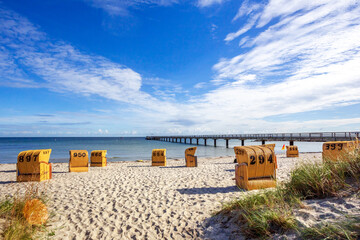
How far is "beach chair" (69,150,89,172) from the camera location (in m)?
11.7

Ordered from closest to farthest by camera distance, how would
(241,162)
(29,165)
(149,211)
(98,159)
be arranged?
(149,211) < (241,162) < (29,165) < (98,159)

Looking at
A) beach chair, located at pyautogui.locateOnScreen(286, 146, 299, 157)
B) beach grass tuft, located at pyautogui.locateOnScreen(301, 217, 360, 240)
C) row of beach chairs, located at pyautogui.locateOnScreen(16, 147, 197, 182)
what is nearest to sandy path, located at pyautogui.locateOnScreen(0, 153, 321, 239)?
row of beach chairs, located at pyautogui.locateOnScreen(16, 147, 197, 182)

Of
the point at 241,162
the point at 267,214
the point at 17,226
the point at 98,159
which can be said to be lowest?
A: the point at 98,159

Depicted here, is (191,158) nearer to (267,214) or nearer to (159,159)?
(159,159)

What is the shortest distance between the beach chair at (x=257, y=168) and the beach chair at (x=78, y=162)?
30.4 ft

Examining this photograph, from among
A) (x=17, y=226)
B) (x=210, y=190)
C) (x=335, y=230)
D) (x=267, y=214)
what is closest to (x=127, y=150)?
(x=210, y=190)

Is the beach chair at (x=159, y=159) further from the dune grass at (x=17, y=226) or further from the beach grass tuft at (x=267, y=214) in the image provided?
the beach grass tuft at (x=267, y=214)

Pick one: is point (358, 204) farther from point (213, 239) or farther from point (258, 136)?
point (258, 136)

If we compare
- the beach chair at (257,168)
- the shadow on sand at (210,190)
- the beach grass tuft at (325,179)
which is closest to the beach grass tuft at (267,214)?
the beach grass tuft at (325,179)

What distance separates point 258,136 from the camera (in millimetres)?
43594

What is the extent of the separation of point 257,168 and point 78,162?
1012 centimetres

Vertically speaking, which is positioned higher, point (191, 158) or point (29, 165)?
point (29, 165)

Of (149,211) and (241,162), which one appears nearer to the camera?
(149,211)

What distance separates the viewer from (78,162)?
11.8 meters
